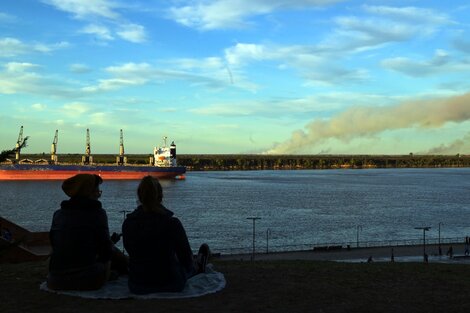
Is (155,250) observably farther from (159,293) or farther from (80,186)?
(80,186)

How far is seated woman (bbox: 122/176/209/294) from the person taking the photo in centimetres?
548

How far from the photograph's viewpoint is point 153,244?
5523 millimetres

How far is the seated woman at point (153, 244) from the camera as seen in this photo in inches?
216

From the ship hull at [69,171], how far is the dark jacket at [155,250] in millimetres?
110632

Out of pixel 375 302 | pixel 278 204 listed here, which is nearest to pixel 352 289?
pixel 375 302

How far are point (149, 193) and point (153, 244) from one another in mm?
550

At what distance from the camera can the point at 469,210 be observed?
213 ft

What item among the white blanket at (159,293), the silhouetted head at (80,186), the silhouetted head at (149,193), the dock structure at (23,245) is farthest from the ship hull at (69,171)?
the silhouetted head at (149,193)

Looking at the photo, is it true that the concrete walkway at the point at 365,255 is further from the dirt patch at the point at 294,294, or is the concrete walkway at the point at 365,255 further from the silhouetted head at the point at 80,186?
the silhouetted head at the point at 80,186

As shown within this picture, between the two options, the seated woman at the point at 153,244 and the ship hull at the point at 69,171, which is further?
the ship hull at the point at 69,171

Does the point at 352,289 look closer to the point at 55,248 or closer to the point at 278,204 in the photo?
the point at 55,248

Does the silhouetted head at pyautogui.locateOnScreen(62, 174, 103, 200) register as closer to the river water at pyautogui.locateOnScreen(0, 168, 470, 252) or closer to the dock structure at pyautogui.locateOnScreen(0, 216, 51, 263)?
the dock structure at pyautogui.locateOnScreen(0, 216, 51, 263)

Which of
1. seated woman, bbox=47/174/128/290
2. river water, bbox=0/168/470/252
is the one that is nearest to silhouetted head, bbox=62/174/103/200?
seated woman, bbox=47/174/128/290

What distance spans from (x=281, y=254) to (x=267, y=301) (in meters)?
24.4
